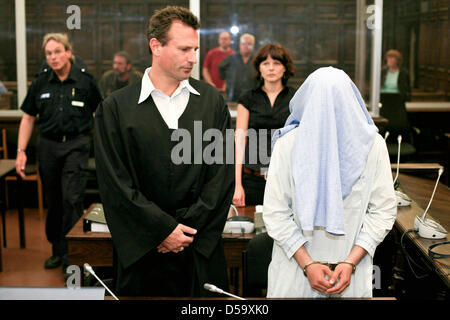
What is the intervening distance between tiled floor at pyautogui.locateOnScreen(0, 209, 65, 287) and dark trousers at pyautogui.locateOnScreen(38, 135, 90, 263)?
0.68 ft

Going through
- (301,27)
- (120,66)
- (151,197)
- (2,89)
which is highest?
(301,27)

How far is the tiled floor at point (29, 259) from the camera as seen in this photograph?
4238 mm

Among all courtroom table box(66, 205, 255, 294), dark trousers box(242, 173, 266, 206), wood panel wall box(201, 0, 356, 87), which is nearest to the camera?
courtroom table box(66, 205, 255, 294)

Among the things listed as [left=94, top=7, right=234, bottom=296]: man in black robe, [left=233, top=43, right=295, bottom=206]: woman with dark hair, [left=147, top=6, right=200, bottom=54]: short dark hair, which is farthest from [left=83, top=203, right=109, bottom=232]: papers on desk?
[left=147, top=6, right=200, bottom=54]: short dark hair

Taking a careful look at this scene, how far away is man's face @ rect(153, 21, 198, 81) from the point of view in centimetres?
235

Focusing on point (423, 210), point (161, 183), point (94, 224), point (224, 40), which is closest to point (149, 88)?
point (161, 183)

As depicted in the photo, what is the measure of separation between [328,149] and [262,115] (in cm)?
182

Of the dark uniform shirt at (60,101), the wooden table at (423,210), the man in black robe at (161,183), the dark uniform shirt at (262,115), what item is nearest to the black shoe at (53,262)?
the dark uniform shirt at (60,101)

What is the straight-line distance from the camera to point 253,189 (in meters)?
3.75

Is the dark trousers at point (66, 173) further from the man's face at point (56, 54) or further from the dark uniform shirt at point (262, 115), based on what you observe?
the dark uniform shirt at point (262, 115)

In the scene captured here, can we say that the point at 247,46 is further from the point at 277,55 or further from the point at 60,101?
the point at 277,55

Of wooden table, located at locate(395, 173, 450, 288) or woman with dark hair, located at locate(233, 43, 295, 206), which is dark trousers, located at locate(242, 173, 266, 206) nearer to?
woman with dark hair, located at locate(233, 43, 295, 206)

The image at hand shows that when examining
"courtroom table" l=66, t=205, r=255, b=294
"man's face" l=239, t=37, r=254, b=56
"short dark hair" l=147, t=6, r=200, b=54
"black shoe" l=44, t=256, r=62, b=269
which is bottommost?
"black shoe" l=44, t=256, r=62, b=269
